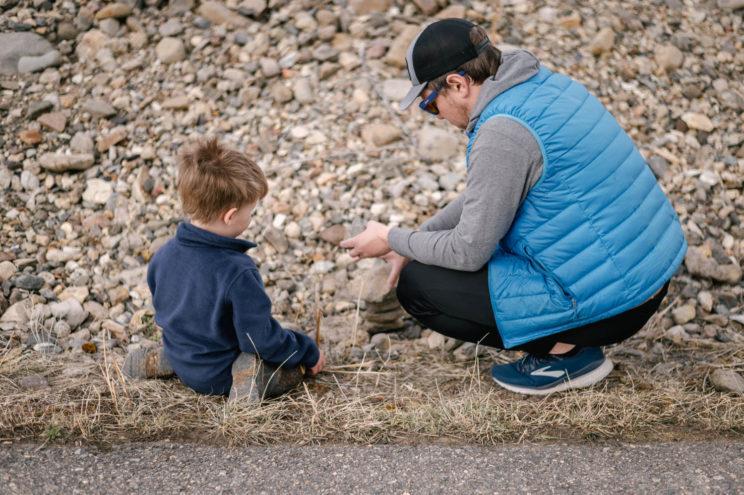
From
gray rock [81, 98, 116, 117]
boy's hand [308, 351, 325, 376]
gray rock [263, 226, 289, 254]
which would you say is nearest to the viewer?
boy's hand [308, 351, 325, 376]

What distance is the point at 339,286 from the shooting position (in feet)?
12.7

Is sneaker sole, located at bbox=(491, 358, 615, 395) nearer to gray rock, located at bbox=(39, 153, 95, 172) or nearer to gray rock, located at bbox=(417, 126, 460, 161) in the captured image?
gray rock, located at bbox=(417, 126, 460, 161)

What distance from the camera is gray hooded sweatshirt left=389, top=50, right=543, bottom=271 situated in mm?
2447

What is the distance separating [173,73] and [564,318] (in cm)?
342

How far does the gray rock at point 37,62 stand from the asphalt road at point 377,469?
3454 mm

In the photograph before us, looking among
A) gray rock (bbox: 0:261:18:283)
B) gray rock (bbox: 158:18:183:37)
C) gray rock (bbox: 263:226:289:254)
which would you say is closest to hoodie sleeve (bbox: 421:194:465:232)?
gray rock (bbox: 263:226:289:254)

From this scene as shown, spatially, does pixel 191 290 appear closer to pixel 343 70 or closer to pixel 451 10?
pixel 343 70

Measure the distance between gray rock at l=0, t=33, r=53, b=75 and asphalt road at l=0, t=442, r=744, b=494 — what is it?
355 cm

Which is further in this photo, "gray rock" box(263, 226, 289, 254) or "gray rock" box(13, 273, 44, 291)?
"gray rock" box(263, 226, 289, 254)

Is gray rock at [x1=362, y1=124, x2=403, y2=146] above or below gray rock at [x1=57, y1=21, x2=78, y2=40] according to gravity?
below

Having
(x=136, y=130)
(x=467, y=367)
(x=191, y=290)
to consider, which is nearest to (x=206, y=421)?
(x=191, y=290)

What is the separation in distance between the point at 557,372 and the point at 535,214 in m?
0.76

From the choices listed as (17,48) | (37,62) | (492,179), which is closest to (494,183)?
(492,179)

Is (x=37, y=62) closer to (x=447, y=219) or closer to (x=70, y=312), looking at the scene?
(x=70, y=312)
